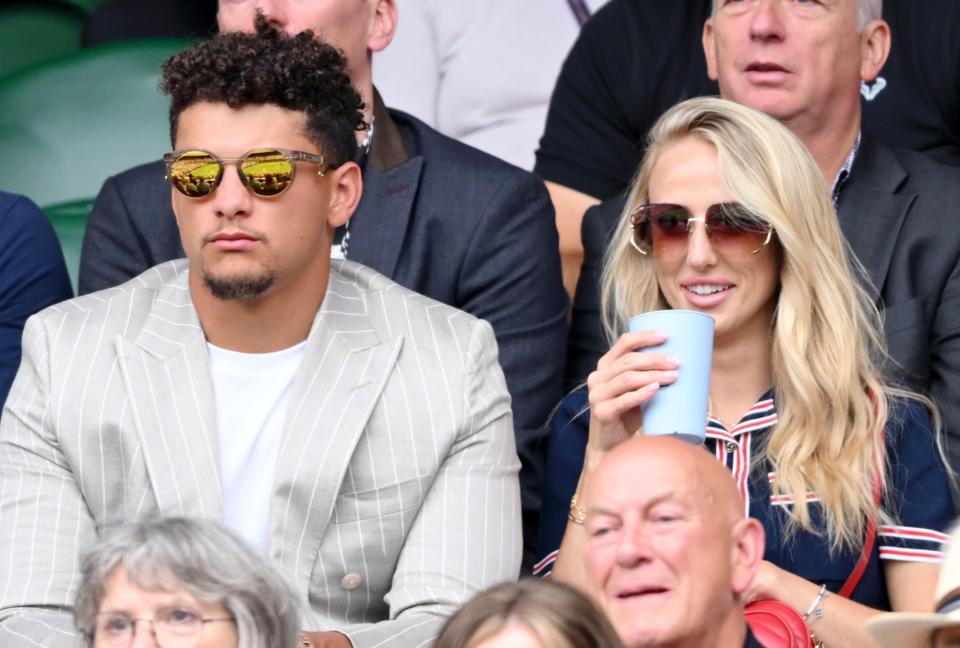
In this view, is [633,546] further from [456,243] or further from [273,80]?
[456,243]

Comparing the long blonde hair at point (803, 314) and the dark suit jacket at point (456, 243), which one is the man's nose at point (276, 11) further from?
the long blonde hair at point (803, 314)

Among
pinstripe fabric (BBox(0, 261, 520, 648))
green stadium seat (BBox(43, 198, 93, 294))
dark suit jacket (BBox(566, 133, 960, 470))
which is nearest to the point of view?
pinstripe fabric (BBox(0, 261, 520, 648))

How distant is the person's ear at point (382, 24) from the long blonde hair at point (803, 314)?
1.09 meters

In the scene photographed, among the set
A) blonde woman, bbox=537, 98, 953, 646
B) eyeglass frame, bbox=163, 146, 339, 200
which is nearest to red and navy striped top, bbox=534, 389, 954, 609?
blonde woman, bbox=537, 98, 953, 646

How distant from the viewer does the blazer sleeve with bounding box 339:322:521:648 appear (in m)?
3.68

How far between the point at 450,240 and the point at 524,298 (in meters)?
0.23

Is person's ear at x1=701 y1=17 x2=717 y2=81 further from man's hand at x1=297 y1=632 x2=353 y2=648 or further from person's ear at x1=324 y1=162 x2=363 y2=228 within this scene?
man's hand at x1=297 y1=632 x2=353 y2=648

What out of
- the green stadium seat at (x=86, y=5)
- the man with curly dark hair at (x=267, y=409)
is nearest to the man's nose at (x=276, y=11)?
the man with curly dark hair at (x=267, y=409)

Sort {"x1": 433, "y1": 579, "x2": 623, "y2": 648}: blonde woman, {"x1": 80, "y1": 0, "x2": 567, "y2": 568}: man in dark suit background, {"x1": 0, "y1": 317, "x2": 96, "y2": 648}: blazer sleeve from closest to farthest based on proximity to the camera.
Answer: {"x1": 433, "y1": 579, "x2": 623, "y2": 648}: blonde woman → {"x1": 0, "y1": 317, "x2": 96, "y2": 648}: blazer sleeve → {"x1": 80, "y1": 0, "x2": 567, "y2": 568}: man in dark suit background

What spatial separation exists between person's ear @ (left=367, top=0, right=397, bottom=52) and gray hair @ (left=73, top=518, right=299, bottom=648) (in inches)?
86.5

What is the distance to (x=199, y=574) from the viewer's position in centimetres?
306

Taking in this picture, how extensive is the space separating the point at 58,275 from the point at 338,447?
3.88ft

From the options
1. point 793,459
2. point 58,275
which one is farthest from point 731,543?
point 58,275

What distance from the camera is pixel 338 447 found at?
3.78 m
